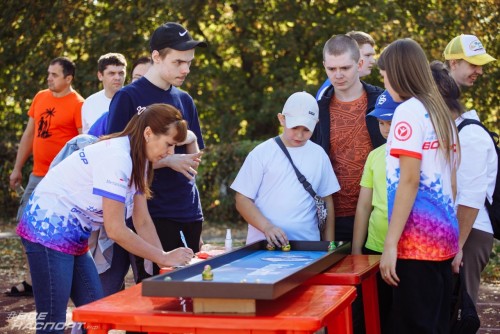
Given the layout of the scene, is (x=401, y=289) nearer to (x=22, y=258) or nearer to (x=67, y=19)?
(x=22, y=258)

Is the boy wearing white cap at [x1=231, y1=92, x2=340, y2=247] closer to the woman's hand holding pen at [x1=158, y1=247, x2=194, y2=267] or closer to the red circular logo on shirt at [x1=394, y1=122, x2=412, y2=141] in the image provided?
the woman's hand holding pen at [x1=158, y1=247, x2=194, y2=267]

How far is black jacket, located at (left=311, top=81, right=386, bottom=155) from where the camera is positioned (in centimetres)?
562

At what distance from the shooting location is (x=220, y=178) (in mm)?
14172

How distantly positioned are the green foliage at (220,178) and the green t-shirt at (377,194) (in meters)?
8.63

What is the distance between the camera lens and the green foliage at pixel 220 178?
14.1m

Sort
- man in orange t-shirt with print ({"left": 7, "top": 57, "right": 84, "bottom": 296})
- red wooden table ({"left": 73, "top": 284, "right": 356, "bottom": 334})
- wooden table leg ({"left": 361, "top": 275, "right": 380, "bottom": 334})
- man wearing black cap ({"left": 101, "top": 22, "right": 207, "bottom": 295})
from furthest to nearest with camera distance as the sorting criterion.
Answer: man in orange t-shirt with print ({"left": 7, "top": 57, "right": 84, "bottom": 296}), man wearing black cap ({"left": 101, "top": 22, "right": 207, "bottom": 295}), wooden table leg ({"left": 361, "top": 275, "right": 380, "bottom": 334}), red wooden table ({"left": 73, "top": 284, "right": 356, "bottom": 334})

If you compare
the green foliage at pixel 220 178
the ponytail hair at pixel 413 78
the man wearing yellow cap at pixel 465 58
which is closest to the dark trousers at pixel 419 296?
the ponytail hair at pixel 413 78

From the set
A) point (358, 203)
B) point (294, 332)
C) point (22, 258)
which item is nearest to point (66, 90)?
point (22, 258)

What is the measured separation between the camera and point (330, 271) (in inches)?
180

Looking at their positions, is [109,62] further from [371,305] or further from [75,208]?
[371,305]

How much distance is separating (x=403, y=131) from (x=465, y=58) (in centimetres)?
158

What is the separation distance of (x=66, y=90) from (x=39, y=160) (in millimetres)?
694

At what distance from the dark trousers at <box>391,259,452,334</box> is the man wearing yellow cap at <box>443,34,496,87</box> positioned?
5.60ft

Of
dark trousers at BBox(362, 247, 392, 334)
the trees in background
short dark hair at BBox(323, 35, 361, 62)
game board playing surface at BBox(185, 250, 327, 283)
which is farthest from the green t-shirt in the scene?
the trees in background
